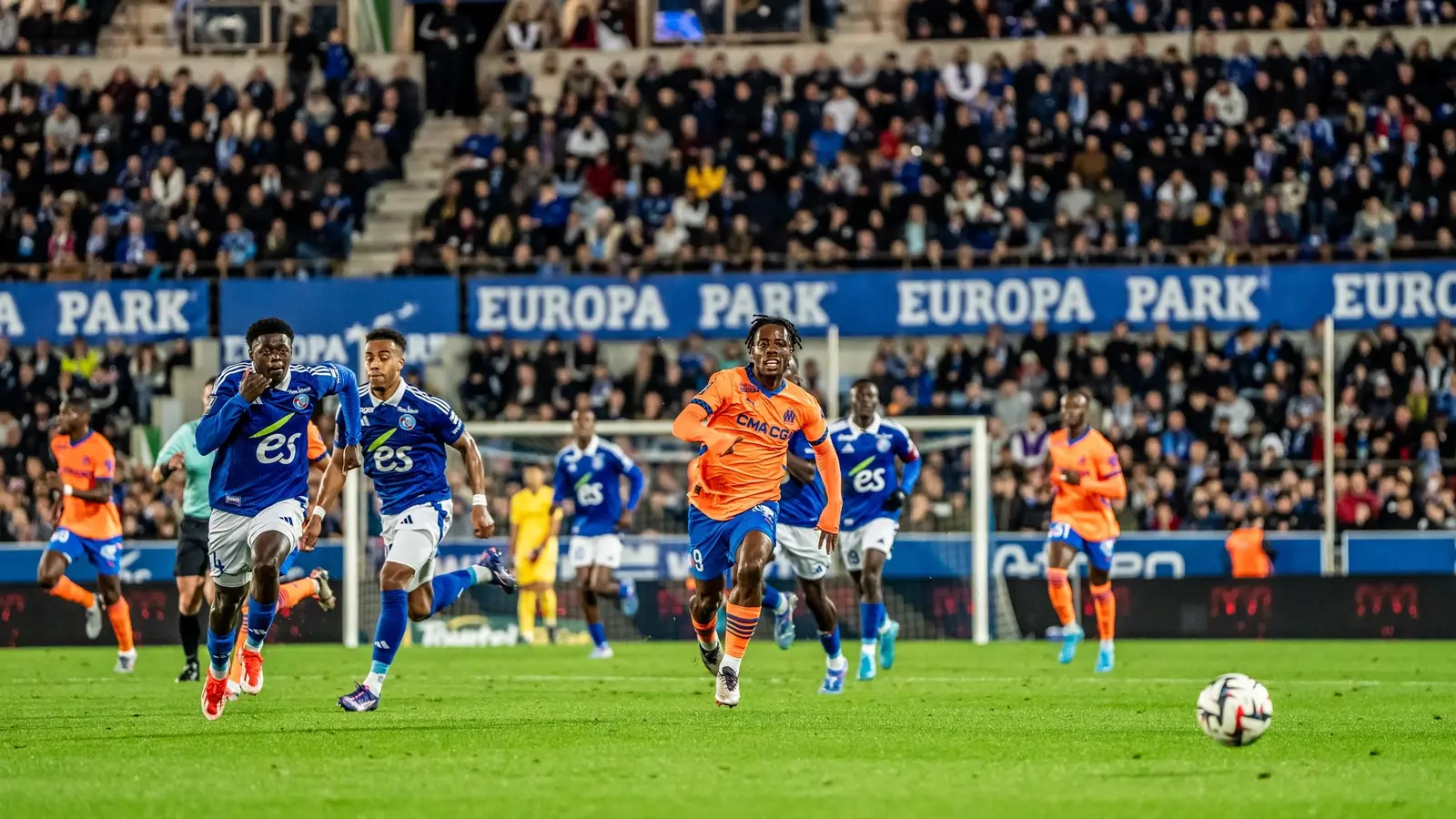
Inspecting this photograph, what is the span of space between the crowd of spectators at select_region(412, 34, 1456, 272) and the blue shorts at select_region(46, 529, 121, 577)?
1073cm

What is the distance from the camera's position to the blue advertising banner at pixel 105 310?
96.7 ft

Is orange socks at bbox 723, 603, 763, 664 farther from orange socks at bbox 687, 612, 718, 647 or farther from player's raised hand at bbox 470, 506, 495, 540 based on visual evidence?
player's raised hand at bbox 470, 506, 495, 540

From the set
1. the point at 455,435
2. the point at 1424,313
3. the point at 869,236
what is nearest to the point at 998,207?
the point at 869,236

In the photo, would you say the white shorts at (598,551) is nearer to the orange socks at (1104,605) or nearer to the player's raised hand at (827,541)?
the orange socks at (1104,605)

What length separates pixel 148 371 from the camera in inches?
1173

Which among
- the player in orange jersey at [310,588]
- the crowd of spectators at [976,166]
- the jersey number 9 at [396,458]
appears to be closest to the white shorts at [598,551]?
the player in orange jersey at [310,588]

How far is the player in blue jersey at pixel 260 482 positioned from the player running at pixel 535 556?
1256cm

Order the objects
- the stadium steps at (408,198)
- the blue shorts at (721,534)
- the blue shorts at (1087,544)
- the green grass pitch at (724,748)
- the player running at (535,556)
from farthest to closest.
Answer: the stadium steps at (408,198) < the player running at (535,556) < the blue shorts at (1087,544) < the blue shorts at (721,534) < the green grass pitch at (724,748)

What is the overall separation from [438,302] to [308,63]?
6996mm

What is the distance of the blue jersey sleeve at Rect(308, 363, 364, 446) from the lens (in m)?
12.8

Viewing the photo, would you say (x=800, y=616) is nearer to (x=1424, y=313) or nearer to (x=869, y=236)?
(x=869, y=236)

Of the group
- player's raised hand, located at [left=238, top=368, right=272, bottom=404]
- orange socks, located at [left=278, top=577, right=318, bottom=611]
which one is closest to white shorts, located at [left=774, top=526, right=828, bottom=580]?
orange socks, located at [left=278, top=577, right=318, bottom=611]

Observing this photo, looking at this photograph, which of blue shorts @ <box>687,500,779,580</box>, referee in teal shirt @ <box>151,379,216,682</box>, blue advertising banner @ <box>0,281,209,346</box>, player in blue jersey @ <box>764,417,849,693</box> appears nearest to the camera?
blue shorts @ <box>687,500,779,580</box>

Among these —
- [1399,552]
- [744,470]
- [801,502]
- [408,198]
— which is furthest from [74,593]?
[1399,552]
